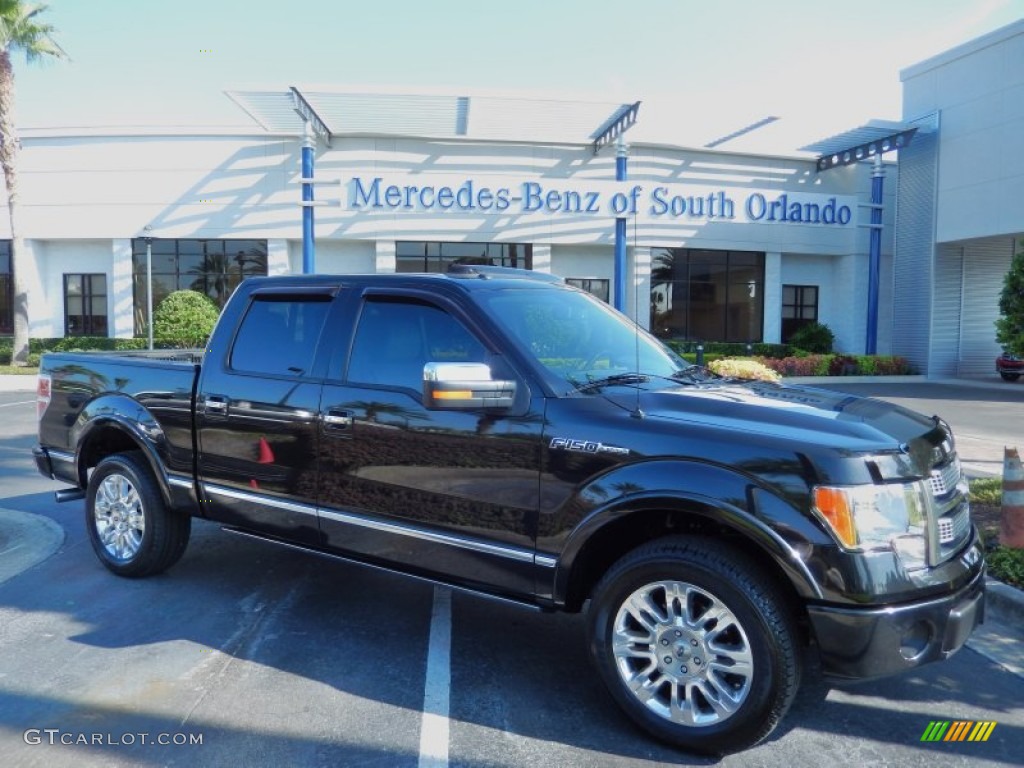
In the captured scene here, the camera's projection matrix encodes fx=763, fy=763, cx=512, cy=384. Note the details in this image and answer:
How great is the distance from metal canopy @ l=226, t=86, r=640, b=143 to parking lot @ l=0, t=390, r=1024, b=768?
19.2 meters

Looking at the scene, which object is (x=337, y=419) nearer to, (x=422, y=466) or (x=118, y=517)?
(x=422, y=466)

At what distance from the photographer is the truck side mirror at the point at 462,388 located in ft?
10.4

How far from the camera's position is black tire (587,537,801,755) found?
9.45 ft

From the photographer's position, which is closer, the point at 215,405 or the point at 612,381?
the point at 612,381

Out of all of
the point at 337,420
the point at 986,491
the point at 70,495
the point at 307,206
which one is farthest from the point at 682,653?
the point at 307,206

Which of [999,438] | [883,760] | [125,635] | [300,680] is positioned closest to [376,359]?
[300,680]

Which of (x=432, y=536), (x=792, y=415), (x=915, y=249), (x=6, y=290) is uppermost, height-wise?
(x=915, y=249)

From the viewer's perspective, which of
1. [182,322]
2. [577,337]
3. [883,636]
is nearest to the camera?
[883,636]

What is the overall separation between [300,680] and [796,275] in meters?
28.4

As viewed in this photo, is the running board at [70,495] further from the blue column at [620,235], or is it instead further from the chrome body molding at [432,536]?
the blue column at [620,235]

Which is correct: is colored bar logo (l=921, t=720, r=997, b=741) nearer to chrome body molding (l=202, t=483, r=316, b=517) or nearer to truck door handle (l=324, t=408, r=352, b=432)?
truck door handle (l=324, t=408, r=352, b=432)

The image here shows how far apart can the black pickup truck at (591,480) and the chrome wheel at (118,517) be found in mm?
193

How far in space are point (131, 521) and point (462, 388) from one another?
308 centimetres

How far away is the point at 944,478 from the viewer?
3182 millimetres
